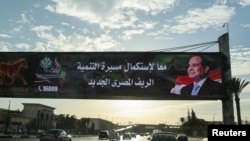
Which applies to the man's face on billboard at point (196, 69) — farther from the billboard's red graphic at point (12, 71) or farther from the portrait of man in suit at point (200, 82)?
the billboard's red graphic at point (12, 71)

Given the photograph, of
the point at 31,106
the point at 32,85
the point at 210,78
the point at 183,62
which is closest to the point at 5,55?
the point at 32,85

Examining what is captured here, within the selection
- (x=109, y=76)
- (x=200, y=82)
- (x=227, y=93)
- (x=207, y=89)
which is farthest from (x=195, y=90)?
(x=109, y=76)

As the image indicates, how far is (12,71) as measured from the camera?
1359 inches

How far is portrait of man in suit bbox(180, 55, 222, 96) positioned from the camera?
105 ft

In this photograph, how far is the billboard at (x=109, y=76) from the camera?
32375 mm

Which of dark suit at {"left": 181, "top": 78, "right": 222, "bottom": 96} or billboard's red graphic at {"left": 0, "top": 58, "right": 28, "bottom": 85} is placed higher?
billboard's red graphic at {"left": 0, "top": 58, "right": 28, "bottom": 85}

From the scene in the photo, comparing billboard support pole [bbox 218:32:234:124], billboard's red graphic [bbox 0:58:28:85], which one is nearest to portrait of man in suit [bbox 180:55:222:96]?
billboard support pole [bbox 218:32:234:124]

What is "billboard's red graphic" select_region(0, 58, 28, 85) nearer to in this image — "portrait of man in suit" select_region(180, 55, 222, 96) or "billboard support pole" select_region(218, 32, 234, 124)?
"portrait of man in suit" select_region(180, 55, 222, 96)

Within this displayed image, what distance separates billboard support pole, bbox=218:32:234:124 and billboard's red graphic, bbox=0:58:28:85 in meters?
18.5

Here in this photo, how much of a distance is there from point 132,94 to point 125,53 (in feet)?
13.1

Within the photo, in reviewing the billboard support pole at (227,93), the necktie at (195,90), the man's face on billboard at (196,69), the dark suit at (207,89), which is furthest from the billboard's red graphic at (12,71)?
the billboard support pole at (227,93)

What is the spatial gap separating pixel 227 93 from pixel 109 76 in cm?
1078

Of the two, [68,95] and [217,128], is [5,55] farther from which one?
[217,128]

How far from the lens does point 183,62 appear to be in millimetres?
33125
